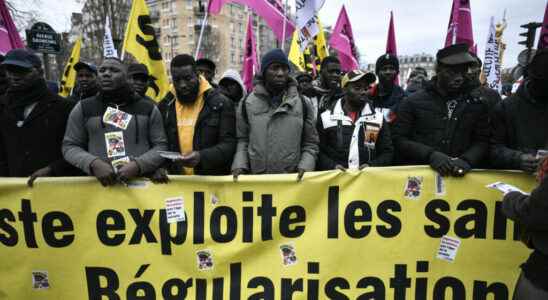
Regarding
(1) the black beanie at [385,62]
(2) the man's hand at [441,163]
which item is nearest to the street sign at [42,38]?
(1) the black beanie at [385,62]

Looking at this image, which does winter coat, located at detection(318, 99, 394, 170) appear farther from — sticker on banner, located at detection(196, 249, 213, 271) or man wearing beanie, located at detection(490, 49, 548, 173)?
Result: sticker on banner, located at detection(196, 249, 213, 271)

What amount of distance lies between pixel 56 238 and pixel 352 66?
243 inches

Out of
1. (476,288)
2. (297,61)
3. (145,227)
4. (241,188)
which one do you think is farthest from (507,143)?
(297,61)

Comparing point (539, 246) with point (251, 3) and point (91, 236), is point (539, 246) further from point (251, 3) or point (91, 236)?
point (251, 3)

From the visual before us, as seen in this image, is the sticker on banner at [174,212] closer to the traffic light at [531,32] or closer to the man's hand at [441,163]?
the man's hand at [441,163]

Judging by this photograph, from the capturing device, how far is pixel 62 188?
3.24 metres

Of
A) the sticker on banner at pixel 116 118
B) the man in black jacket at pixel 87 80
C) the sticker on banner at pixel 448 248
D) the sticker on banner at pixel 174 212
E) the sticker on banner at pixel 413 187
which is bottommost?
the sticker on banner at pixel 448 248

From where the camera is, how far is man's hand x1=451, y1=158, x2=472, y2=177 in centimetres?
314

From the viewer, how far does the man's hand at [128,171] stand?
3145 millimetres

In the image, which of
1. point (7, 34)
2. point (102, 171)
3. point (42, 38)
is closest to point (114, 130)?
point (102, 171)

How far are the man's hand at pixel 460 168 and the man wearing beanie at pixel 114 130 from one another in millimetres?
2414

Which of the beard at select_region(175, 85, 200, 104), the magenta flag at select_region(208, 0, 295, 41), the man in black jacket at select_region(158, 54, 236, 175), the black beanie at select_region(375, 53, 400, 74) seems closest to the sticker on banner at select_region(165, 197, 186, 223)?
the man in black jacket at select_region(158, 54, 236, 175)

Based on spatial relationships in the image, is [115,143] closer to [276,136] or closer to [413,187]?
[276,136]

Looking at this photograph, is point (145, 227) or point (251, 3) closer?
point (145, 227)
